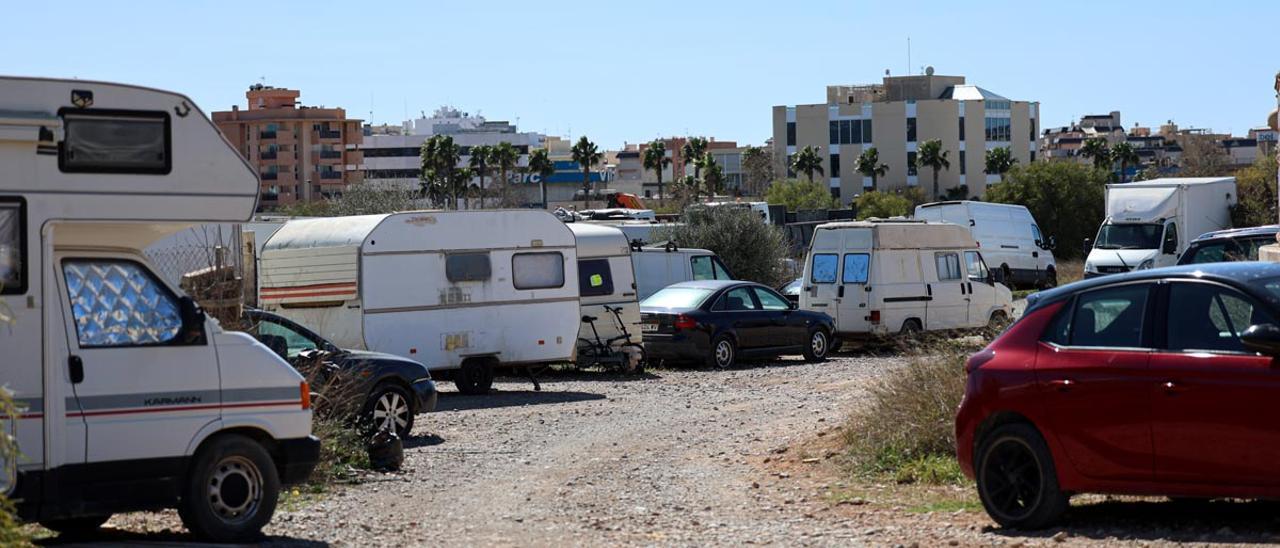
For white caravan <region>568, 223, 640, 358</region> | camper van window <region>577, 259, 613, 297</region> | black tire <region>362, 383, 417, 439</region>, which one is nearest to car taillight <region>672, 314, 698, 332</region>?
white caravan <region>568, 223, 640, 358</region>

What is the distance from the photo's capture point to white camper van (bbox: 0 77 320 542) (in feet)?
29.6

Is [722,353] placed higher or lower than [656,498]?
higher

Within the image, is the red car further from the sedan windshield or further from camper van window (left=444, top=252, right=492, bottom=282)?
the sedan windshield

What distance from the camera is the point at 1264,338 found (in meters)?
8.33

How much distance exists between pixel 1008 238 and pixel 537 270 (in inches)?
1079

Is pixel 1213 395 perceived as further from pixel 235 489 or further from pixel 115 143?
pixel 115 143

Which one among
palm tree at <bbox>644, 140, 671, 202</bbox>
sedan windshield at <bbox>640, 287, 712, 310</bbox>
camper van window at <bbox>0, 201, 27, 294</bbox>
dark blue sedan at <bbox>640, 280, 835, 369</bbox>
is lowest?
dark blue sedan at <bbox>640, 280, 835, 369</bbox>

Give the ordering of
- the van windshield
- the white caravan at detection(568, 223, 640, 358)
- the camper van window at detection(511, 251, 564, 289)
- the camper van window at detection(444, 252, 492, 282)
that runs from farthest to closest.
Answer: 1. the van windshield
2. the white caravan at detection(568, 223, 640, 358)
3. the camper van window at detection(511, 251, 564, 289)
4. the camper van window at detection(444, 252, 492, 282)

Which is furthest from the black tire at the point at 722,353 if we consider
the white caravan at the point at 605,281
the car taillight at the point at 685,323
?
the white caravan at the point at 605,281

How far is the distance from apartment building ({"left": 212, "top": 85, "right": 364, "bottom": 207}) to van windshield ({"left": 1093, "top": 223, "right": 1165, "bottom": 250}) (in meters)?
84.5

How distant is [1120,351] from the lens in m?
9.15

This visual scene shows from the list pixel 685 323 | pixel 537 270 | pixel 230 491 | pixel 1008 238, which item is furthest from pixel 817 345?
pixel 1008 238

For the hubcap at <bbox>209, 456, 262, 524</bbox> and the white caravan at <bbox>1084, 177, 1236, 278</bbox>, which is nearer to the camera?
the hubcap at <bbox>209, 456, 262, 524</bbox>

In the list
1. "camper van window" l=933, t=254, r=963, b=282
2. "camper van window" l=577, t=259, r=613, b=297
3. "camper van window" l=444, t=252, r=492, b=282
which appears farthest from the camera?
"camper van window" l=933, t=254, r=963, b=282
